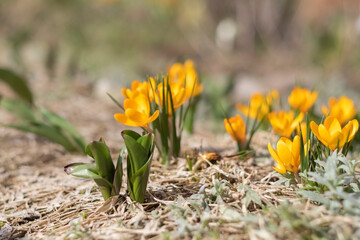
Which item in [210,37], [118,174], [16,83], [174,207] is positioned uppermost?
[210,37]

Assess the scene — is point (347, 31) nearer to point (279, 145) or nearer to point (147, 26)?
point (147, 26)

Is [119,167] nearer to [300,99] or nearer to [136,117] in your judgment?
[136,117]

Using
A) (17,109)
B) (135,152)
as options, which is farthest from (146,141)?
(17,109)

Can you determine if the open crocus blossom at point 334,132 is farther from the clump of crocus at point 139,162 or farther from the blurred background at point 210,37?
the blurred background at point 210,37

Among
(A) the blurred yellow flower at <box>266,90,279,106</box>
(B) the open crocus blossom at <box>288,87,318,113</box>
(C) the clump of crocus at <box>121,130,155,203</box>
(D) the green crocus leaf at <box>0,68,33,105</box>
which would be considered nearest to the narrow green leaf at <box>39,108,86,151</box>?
(D) the green crocus leaf at <box>0,68,33,105</box>

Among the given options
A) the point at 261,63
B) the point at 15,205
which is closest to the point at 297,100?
the point at 15,205

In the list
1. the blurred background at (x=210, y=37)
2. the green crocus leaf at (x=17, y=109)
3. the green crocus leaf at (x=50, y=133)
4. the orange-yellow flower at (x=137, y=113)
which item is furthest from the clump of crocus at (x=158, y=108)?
the blurred background at (x=210, y=37)

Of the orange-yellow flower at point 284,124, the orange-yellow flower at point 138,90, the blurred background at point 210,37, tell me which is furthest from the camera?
the blurred background at point 210,37
